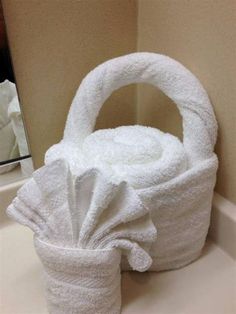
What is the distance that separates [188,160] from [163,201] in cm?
9

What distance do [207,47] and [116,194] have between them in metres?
0.30

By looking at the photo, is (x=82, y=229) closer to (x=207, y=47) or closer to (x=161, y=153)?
(x=161, y=153)

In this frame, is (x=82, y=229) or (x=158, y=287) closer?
(x=82, y=229)

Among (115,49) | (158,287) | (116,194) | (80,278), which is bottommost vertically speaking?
(158,287)

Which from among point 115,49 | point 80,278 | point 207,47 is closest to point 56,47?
point 115,49

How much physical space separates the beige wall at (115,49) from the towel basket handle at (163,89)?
0.04 meters

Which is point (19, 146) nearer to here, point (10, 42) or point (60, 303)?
point (10, 42)

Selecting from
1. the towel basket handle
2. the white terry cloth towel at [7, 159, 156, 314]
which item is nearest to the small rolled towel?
the white terry cloth towel at [7, 159, 156, 314]

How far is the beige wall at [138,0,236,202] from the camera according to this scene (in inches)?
20.9

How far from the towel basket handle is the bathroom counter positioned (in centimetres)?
21

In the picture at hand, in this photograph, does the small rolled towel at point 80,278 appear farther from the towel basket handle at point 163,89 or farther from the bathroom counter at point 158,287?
the towel basket handle at point 163,89

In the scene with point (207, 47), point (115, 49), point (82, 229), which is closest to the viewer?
point (82, 229)

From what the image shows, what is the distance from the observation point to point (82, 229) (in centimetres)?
45

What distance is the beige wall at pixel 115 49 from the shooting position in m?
0.55
